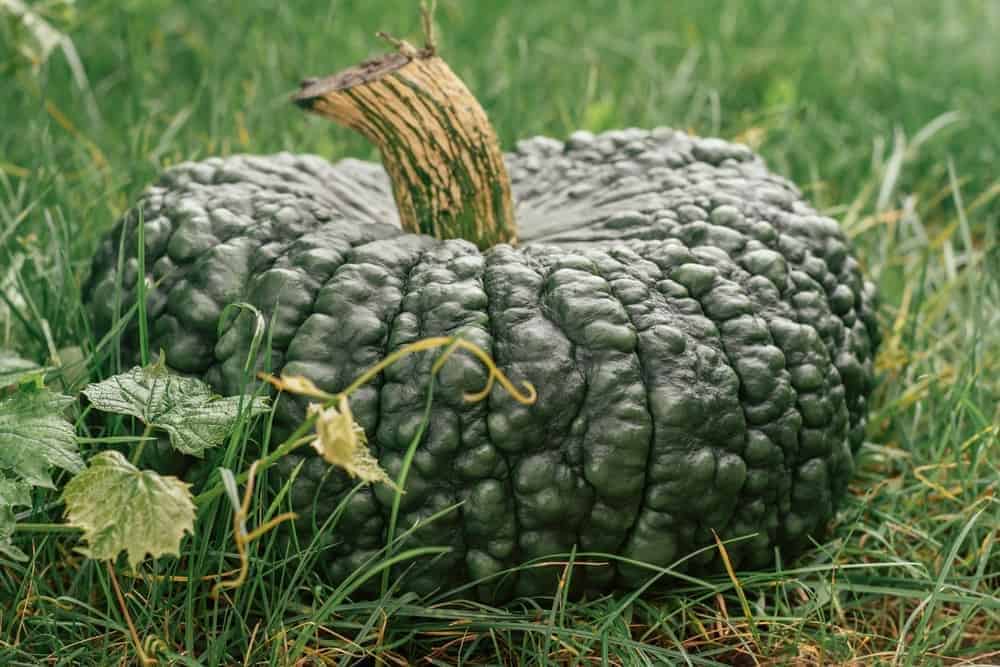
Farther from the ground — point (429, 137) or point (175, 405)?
point (429, 137)

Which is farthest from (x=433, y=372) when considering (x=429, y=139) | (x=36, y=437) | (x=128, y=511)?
(x=429, y=139)

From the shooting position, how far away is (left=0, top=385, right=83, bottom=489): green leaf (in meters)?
1.98

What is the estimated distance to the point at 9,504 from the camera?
6.37 ft

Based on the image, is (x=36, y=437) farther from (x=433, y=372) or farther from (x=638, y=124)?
(x=638, y=124)

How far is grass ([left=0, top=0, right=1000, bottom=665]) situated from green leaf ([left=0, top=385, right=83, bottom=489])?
0.51 feet

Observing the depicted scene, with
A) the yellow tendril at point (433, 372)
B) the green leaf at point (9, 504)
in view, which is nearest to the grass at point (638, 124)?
the green leaf at point (9, 504)

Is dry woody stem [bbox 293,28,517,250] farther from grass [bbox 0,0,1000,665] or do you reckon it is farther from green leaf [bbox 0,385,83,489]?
green leaf [bbox 0,385,83,489]

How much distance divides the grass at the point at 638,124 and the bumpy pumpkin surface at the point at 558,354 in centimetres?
13

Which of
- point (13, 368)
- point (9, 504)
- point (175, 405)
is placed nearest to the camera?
point (9, 504)

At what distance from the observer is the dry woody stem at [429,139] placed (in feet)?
8.13

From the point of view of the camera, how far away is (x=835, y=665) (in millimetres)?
2166

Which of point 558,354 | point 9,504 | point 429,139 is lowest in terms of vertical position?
point 9,504

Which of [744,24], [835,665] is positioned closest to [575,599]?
[835,665]

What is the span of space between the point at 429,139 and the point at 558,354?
68cm
